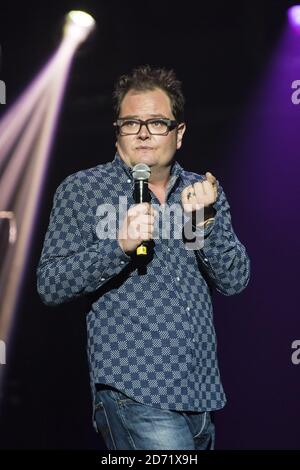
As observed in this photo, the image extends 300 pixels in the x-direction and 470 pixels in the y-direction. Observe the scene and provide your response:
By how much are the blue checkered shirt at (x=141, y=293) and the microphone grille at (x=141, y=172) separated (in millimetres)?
123

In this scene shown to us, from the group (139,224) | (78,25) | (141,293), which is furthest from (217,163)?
(139,224)

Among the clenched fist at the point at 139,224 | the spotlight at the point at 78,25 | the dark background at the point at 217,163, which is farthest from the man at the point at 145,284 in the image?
the dark background at the point at 217,163

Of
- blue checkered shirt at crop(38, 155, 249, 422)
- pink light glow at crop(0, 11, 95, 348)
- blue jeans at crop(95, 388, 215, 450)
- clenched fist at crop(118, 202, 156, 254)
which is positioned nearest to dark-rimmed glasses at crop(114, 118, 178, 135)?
blue checkered shirt at crop(38, 155, 249, 422)

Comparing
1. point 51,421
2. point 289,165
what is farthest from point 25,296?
point 289,165

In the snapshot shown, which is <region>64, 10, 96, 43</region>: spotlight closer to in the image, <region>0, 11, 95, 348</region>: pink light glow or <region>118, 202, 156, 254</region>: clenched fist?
<region>0, 11, 95, 348</region>: pink light glow

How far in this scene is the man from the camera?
1995mm

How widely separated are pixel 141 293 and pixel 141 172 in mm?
361

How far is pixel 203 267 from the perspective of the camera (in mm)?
2271

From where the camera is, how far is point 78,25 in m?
4.63

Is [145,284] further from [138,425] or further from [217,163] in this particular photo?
[217,163]

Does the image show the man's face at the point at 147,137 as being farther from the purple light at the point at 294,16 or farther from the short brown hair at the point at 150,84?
the purple light at the point at 294,16

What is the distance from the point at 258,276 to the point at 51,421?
1757mm

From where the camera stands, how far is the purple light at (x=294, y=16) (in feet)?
14.6

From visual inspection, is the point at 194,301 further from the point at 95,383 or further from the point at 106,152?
the point at 106,152
